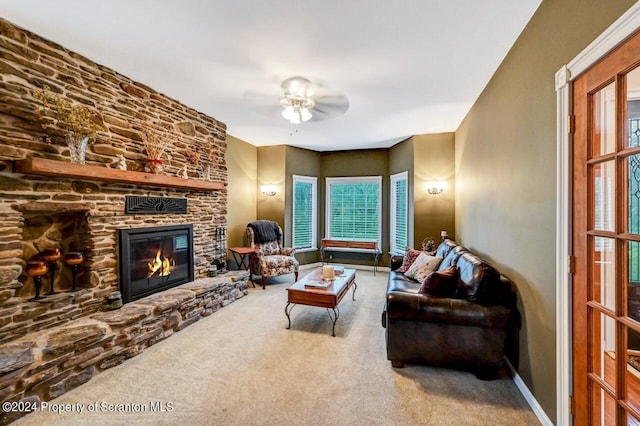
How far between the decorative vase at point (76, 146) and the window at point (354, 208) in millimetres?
4962

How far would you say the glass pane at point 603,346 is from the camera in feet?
4.34

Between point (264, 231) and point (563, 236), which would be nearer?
point (563, 236)

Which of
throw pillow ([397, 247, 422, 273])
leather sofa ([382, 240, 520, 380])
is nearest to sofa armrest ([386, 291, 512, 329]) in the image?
leather sofa ([382, 240, 520, 380])

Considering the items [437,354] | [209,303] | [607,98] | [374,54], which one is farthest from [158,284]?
[607,98]

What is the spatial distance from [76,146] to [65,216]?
2.62 ft

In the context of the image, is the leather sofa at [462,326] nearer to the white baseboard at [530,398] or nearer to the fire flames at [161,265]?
the white baseboard at [530,398]

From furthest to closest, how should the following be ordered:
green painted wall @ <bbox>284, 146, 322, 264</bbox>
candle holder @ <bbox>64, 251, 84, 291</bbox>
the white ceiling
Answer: green painted wall @ <bbox>284, 146, 322, 264</bbox>
candle holder @ <bbox>64, 251, 84, 291</bbox>
the white ceiling

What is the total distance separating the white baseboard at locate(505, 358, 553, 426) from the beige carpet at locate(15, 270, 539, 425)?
4 cm

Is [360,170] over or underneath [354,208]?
over

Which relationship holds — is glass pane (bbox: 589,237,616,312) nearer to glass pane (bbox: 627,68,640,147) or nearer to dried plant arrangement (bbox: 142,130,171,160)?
glass pane (bbox: 627,68,640,147)

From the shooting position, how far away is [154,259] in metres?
3.49

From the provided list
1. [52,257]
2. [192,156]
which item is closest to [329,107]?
[192,156]

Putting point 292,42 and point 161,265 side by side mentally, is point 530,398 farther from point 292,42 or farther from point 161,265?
point 161,265

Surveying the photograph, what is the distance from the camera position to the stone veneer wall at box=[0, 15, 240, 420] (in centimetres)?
217
